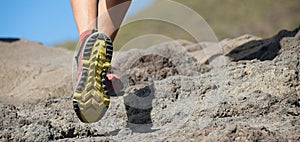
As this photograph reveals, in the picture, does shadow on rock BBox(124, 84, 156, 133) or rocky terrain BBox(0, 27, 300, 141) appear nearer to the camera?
rocky terrain BBox(0, 27, 300, 141)

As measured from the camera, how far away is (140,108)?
276cm

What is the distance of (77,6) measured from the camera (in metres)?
2.67

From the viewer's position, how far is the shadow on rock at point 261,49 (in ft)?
11.5

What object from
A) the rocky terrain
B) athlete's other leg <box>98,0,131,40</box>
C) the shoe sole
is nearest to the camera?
the rocky terrain

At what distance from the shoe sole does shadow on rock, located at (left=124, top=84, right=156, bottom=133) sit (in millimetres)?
224

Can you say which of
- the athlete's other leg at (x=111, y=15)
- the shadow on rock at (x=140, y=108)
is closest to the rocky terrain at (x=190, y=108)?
the shadow on rock at (x=140, y=108)

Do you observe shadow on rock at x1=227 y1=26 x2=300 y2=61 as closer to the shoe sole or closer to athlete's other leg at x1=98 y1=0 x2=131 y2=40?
athlete's other leg at x1=98 y1=0 x2=131 y2=40

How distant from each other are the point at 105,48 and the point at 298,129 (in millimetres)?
856

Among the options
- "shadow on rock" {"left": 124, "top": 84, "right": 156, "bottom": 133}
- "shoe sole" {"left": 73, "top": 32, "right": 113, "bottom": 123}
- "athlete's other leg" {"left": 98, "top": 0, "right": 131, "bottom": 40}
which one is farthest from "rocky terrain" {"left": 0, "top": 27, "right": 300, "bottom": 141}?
"athlete's other leg" {"left": 98, "top": 0, "right": 131, "bottom": 40}

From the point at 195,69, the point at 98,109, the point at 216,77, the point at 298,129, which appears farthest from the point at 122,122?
the point at 195,69

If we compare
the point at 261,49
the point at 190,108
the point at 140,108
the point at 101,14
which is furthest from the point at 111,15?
the point at 261,49

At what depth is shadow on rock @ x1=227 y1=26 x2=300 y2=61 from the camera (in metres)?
3.50

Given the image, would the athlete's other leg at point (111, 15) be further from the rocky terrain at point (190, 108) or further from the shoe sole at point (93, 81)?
the rocky terrain at point (190, 108)

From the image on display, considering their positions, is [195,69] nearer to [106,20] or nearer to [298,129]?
[106,20]
